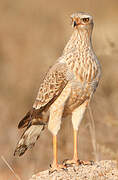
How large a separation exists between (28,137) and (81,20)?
1.49 metres

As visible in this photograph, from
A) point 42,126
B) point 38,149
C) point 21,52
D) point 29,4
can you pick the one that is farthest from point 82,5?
point 42,126

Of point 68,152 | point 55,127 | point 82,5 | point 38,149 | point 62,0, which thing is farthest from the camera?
point 62,0

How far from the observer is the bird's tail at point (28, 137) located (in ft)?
26.6

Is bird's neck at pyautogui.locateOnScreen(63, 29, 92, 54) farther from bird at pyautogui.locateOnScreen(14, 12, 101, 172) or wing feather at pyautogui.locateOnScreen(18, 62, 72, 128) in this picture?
wing feather at pyautogui.locateOnScreen(18, 62, 72, 128)

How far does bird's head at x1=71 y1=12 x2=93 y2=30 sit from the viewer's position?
25.9 ft

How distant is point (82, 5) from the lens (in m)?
24.1

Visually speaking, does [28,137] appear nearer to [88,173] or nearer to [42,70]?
[88,173]

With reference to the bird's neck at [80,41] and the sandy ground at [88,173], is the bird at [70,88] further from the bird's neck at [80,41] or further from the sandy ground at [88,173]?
the sandy ground at [88,173]

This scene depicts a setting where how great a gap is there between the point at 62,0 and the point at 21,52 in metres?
6.11

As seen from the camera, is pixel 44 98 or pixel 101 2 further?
pixel 101 2

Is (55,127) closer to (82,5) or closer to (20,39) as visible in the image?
(20,39)

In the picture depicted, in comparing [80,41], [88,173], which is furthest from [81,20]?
[88,173]

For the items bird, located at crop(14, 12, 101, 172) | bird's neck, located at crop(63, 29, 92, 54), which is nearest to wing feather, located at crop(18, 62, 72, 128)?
bird, located at crop(14, 12, 101, 172)

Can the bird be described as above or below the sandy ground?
above
